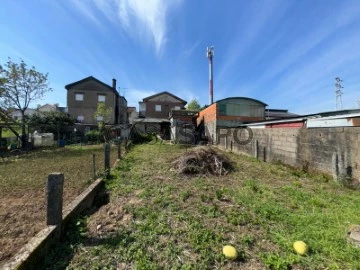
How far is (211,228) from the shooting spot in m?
2.81

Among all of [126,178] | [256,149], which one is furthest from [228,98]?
[126,178]

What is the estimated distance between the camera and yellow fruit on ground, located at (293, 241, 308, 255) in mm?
2254

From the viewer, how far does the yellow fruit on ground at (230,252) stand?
7.21 feet

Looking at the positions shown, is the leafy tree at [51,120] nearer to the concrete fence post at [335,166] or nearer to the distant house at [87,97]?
the distant house at [87,97]

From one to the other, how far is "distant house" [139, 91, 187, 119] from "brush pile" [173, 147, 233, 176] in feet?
93.9

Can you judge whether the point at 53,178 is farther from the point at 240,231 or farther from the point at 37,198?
the point at 240,231

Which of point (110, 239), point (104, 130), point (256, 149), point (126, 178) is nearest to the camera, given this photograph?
point (110, 239)

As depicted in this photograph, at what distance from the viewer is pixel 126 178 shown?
5473 millimetres

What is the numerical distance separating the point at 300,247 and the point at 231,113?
1546 cm

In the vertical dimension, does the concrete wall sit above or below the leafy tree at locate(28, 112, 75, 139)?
below

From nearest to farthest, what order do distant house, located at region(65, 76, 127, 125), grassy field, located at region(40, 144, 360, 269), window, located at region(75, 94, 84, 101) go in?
1. grassy field, located at region(40, 144, 360, 269)
2. distant house, located at region(65, 76, 127, 125)
3. window, located at region(75, 94, 84, 101)

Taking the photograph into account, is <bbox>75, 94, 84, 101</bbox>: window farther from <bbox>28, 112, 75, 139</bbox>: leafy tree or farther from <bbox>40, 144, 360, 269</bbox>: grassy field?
<bbox>40, 144, 360, 269</bbox>: grassy field

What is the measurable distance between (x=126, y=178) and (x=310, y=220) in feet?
13.8

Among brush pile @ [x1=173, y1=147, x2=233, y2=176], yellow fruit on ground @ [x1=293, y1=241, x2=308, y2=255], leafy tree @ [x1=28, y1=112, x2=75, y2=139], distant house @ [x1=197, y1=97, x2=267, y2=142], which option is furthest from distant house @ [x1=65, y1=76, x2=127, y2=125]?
yellow fruit on ground @ [x1=293, y1=241, x2=308, y2=255]
